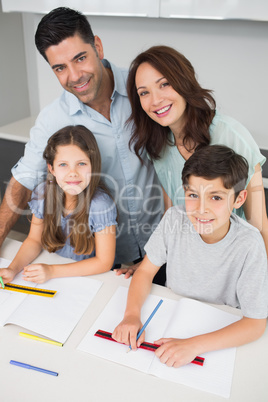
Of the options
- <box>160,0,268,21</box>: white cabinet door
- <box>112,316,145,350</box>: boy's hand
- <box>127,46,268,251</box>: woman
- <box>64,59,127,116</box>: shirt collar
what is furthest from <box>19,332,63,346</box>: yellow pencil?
<box>160,0,268,21</box>: white cabinet door

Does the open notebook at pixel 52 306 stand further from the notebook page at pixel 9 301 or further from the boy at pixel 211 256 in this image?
the boy at pixel 211 256

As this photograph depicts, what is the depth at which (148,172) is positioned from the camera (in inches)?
59.9

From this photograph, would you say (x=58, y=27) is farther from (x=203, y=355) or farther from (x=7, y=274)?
(x=203, y=355)

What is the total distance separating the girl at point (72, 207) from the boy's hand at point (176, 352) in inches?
15.4

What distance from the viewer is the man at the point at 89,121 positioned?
4.12 feet

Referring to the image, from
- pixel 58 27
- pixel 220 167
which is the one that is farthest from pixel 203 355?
pixel 58 27

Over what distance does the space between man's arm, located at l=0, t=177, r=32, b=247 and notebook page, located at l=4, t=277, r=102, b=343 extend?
0.39 m

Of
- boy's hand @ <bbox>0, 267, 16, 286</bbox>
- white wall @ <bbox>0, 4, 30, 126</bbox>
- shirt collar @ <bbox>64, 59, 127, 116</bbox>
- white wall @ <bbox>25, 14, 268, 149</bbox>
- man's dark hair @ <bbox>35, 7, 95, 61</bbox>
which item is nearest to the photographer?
boy's hand @ <bbox>0, 267, 16, 286</bbox>

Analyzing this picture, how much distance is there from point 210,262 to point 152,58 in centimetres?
67

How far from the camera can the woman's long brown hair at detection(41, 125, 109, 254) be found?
4.15 ft

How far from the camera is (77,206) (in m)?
1.29

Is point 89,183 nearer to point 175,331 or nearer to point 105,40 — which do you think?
point 175,331

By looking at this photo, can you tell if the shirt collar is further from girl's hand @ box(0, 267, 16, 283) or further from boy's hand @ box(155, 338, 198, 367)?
boy's hand @ box(155, 338, 198, 367)

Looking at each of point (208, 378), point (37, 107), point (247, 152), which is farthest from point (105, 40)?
point (208, 378)
